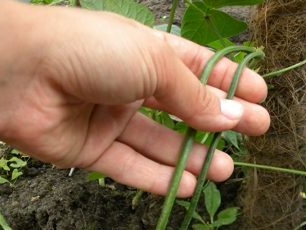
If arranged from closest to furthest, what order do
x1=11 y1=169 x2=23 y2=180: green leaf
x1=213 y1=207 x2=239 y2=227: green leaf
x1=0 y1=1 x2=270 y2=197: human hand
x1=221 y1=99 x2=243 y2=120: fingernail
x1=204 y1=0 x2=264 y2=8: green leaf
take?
1. x1=0 y1=1 x2=270 y2=197: human hand
2. x1=221 y1=99 x2=243 y2=120: fingernail
3. x1=204 y1=0 x2=264 y2=8: green leaf
4. x1=213 y1=207 x2=239 y2=227: green leaf
5. x1=11 y1=169 x2=23 y2=180: green leaf

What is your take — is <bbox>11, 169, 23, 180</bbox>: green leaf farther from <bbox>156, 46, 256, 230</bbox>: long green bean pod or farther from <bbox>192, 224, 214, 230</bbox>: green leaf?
<bbox>156, 46, 256, 230</bbox>: long green bean pod

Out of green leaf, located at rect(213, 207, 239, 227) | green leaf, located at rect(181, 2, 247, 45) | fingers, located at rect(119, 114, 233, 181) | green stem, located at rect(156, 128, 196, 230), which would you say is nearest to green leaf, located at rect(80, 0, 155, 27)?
green leaf, located at rect(181, 2, 247, 45)

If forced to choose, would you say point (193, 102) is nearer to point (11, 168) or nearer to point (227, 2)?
point (227, 2)

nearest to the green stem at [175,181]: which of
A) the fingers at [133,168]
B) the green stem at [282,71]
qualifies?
the fingers at [133,168]

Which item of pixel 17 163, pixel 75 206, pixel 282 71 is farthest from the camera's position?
pixel 17 163

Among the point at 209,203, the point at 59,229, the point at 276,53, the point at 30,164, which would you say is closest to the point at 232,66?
the point at 276,53

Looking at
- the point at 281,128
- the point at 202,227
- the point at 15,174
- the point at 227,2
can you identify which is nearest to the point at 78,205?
the point at 15,174
